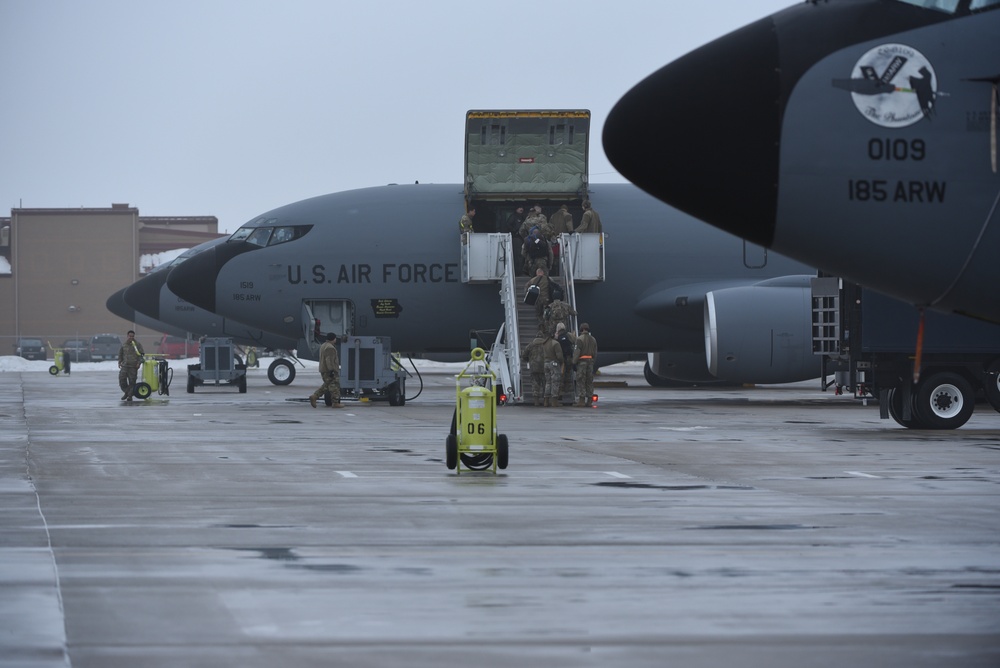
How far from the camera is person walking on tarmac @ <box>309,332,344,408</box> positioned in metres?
30.1

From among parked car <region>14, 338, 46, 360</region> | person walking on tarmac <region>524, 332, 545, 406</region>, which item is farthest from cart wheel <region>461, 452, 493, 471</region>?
parked car <region>14, 338, 46, 360</region>

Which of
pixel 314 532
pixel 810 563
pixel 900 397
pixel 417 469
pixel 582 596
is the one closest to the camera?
pixel 582 596

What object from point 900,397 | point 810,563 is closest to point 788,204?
point 810,563

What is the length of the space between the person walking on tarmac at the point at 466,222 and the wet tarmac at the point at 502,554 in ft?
42.2

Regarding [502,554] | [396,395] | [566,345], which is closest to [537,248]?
[566,345]

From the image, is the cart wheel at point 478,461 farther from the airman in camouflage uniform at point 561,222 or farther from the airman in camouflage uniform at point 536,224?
the airman in camouflage uniform at point 561,222

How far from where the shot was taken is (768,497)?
44.2 feet

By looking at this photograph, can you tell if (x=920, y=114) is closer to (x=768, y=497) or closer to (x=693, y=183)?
(x=693, y=183)

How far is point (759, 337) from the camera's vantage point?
3066cm

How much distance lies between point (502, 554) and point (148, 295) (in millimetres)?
33316

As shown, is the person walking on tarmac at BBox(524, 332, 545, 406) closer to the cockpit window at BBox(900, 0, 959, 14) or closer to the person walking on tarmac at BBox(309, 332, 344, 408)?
the person walking on tarmac at BBox(309, 332, 344, 408)

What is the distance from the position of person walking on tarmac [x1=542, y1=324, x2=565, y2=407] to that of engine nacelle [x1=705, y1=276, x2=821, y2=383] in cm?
320

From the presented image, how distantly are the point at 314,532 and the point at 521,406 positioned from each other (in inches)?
785

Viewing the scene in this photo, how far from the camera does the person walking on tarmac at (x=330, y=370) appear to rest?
3009cm
